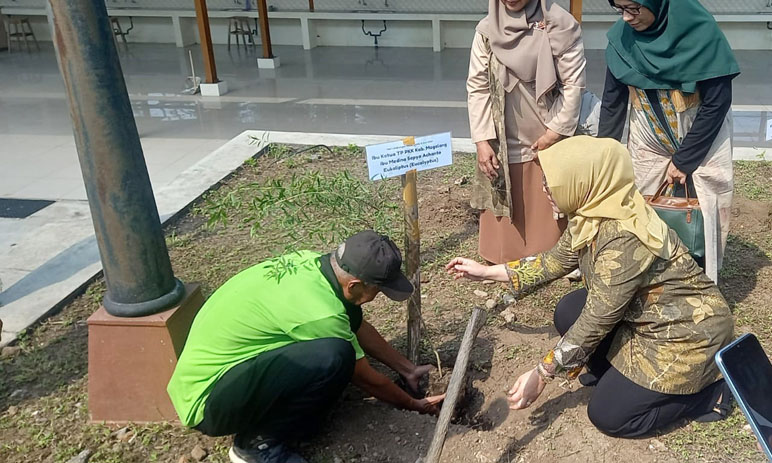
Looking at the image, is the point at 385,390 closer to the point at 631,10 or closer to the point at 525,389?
the point at 525,389

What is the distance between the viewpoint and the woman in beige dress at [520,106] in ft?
10.2

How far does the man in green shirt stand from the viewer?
218 centimetres

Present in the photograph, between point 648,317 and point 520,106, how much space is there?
1361mm

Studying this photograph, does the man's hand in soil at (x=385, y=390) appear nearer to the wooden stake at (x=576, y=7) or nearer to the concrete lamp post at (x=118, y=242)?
the concrete lamp post at (x=118, y=242)

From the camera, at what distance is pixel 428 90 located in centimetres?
915

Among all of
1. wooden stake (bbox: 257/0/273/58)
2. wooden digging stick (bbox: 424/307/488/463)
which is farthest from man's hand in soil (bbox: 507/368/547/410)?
wooden stake (bbox: 257/0/273/58)

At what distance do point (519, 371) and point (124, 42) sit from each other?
13040 mm

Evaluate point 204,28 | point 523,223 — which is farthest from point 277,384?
point 204,28

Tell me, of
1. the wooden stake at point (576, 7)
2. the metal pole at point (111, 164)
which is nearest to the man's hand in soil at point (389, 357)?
the metal pole at point (111, 164)

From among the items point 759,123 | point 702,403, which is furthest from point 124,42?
point 702,403

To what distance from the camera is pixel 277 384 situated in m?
2.21

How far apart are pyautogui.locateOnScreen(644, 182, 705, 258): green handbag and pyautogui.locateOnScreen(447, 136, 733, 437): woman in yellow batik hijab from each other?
65cm

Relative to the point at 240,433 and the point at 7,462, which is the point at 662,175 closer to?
the point at 240,433

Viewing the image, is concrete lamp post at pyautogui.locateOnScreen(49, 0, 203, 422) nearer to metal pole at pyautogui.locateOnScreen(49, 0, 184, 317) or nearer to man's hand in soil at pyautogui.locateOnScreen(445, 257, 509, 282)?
metal pole at pyautogui.locateOnScreen(49, 0, 184, 317)
